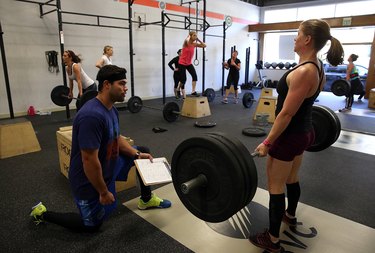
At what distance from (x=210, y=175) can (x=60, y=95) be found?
155 inches

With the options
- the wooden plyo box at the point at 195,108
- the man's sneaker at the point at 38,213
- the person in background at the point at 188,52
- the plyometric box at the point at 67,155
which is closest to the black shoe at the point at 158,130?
the wooden plyo box at the point at 195,108

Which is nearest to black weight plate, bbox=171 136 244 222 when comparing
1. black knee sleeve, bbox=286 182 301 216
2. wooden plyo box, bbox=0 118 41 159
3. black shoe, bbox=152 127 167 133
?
black knee sleeve, bbox=286 182 301 216

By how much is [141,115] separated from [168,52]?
9.11 feet

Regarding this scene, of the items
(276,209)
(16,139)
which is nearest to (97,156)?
(276,209)

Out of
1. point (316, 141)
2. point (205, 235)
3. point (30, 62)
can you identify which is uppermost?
point (30, 62)

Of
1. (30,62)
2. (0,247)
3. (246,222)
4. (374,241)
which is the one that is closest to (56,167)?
(0,247)

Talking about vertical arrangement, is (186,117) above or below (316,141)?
below

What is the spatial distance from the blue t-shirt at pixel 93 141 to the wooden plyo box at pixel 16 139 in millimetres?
1972

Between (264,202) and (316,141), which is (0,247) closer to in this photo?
(264,202)

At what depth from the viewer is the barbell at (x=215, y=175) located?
1120 millimetres

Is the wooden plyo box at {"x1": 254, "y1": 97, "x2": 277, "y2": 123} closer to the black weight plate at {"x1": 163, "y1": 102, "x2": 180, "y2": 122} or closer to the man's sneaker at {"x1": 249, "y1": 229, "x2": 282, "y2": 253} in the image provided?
the black weight plate at {"x1": 163, "y1": 102, "x2": 180, "y2": 122}

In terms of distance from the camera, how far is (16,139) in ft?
9.91

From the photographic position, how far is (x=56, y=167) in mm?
2670

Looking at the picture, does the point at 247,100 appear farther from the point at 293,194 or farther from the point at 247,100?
the point at 293,194
